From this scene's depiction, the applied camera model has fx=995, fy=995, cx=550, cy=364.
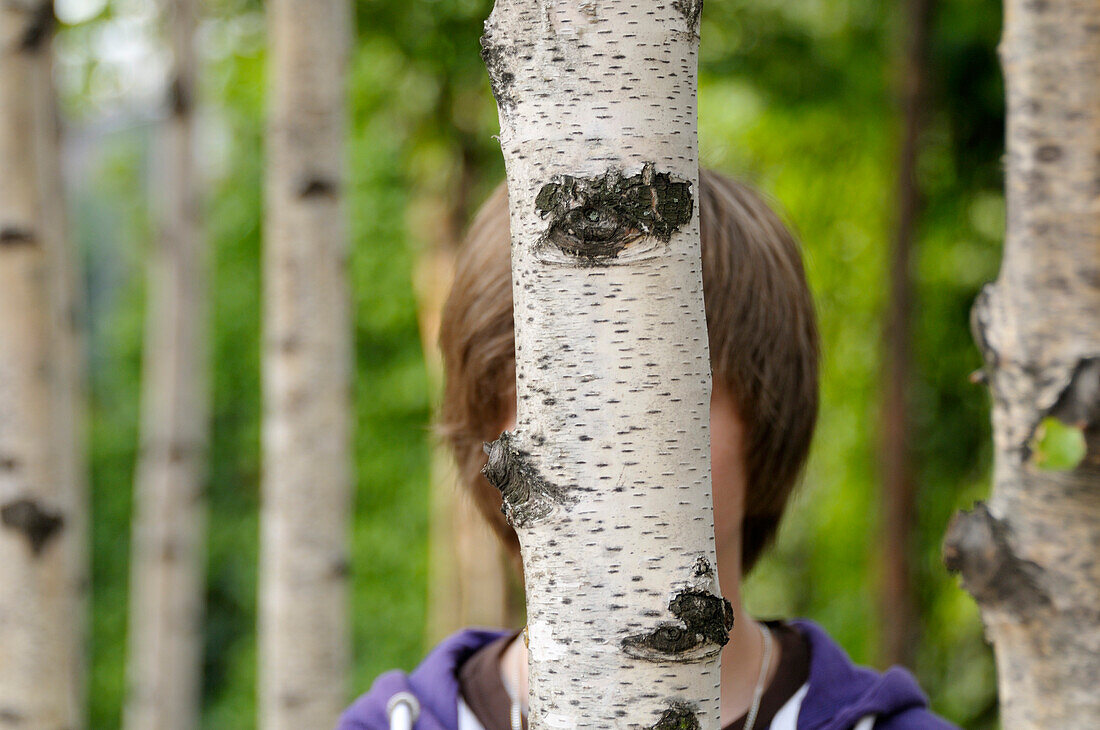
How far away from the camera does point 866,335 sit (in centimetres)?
629

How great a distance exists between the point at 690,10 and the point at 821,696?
2.90 feet

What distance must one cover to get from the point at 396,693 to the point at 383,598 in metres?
7.19

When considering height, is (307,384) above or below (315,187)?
below

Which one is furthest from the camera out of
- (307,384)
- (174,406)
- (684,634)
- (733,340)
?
(174,406)

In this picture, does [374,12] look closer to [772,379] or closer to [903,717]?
[772,379]

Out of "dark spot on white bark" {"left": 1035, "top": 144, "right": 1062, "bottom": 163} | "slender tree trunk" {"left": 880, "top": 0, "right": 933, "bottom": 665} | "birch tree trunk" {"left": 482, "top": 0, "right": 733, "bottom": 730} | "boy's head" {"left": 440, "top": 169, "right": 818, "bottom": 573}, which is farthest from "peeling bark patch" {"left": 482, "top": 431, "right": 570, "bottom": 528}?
"slender tree trunk" {"left": 880, "top": 0, "right": 933, "bottom": 665}

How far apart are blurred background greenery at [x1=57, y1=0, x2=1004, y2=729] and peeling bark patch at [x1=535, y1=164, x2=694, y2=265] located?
114 cm

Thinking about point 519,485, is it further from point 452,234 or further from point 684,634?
point 452,234

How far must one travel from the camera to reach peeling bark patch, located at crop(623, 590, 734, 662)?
0.78 m

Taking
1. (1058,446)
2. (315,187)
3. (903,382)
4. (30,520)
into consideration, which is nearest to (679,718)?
(1058,446)

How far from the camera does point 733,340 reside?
3.91ft

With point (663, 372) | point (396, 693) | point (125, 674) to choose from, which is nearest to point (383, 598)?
point (125, 674)

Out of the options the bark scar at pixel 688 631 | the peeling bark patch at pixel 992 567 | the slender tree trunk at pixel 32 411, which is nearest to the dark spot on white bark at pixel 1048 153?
the peeling bark patch at pixel 992 567

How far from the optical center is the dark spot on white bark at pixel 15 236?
6.28 ft
